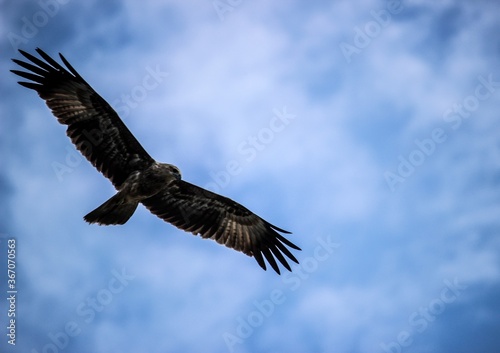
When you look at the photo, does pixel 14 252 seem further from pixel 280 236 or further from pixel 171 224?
pixel 280 236

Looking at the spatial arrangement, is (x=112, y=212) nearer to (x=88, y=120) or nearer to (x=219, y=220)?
(x=88, y=120)

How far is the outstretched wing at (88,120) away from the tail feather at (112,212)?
0.43m

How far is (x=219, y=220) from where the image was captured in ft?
35.4

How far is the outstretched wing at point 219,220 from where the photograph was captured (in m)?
10.4

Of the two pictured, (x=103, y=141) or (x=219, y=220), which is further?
(x=219, y=220)

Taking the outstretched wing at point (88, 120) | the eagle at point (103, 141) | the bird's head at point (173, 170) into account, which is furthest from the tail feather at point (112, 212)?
the bird's head at point (173, 170)

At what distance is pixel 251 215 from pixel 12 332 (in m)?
4.66

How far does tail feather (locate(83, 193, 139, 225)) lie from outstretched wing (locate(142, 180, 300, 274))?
94 cm

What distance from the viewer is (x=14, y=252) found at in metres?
9.65

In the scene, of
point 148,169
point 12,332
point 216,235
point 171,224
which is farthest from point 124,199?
point 12,332

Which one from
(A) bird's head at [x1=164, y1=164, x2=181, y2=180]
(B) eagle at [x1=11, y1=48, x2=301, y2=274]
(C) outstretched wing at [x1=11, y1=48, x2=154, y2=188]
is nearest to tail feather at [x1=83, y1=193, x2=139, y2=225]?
(B) eagle at [x1=11, y1=48, x2=301, y2=274]

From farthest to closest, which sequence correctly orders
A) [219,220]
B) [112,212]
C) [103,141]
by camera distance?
[219,220]
[103,141]
[112,212]

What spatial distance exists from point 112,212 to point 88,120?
1.64 meters

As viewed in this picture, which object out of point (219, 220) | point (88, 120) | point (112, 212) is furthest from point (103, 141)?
point (219, 220)
